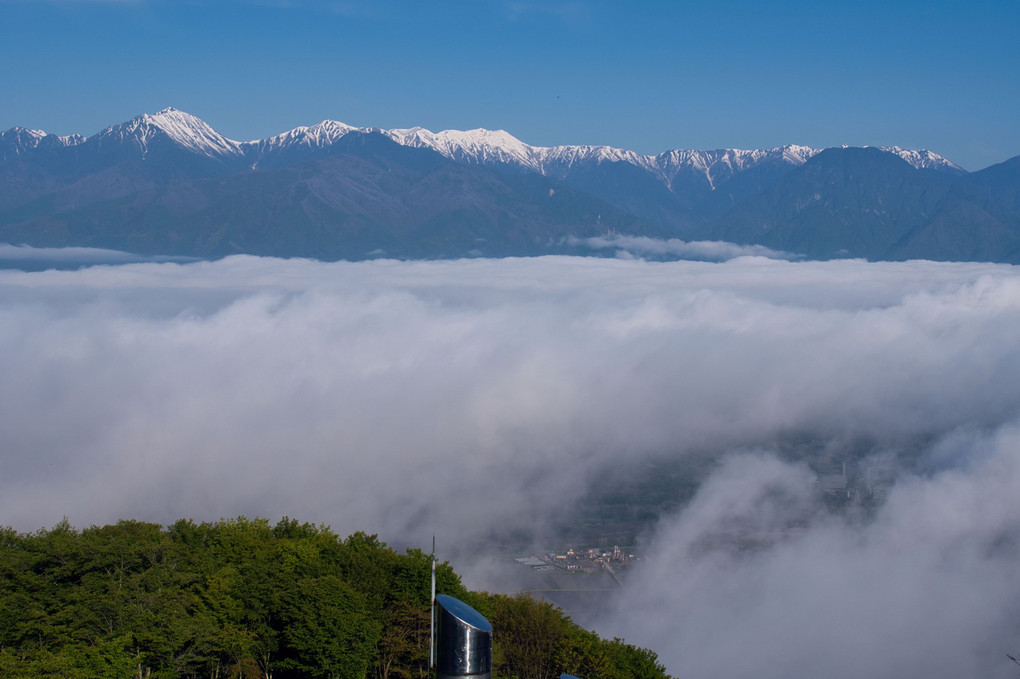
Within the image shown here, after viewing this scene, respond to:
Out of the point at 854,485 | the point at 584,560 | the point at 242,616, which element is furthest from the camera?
the point at 854,485

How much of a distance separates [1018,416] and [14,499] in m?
180

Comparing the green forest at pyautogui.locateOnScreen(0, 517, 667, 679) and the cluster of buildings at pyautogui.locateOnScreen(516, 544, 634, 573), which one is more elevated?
the cluster of buildings at pyautogui.locateOnScreen(516, 544, 634, 573)

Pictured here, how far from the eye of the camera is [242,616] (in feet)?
120

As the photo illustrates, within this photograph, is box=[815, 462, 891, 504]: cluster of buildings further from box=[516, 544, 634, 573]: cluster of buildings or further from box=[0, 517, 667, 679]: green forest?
box=[0, 517, 667, 679]: green forest

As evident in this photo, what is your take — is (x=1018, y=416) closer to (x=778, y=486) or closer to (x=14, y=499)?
(x=778, y=486)

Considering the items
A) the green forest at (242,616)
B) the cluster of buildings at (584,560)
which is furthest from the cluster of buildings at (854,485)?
the green forest at (242,616)

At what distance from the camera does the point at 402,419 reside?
178 meters

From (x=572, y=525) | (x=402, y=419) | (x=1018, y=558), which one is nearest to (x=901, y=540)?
(x=1018, y=558)

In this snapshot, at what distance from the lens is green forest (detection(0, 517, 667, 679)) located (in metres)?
33.0

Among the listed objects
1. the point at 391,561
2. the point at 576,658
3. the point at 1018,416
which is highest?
the point at 1018,416

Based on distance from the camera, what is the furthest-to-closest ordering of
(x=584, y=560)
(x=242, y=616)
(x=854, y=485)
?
1. (x=854, y=485)
2. (x=584, y=560)
3. (x=242, y=616)

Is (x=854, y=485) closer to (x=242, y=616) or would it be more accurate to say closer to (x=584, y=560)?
(x=584, y=560)

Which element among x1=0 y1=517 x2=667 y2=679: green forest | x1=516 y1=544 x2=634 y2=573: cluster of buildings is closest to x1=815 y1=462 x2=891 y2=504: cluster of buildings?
x1=516 y1=544 x2=634 y2=573: cluster of buildings

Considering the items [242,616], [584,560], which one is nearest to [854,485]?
[584,560]
